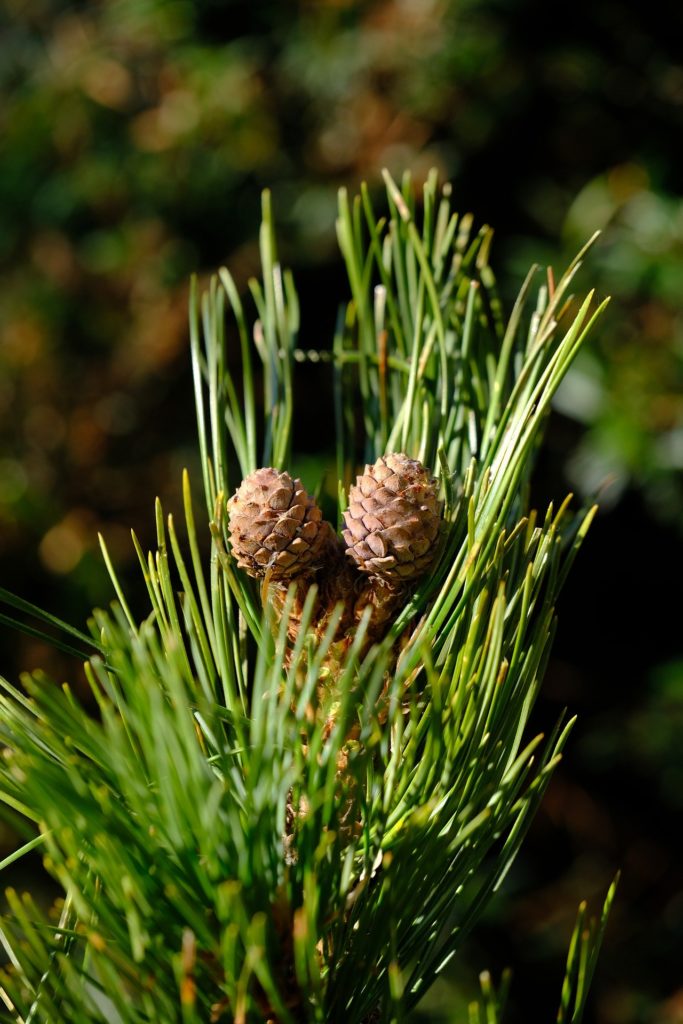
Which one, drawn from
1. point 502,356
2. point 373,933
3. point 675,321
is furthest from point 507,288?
point 373,933

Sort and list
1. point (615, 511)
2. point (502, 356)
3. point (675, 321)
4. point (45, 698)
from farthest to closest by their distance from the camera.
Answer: point (615, 511)
point (675, 321)
point (502, 356)
point (45, 698)

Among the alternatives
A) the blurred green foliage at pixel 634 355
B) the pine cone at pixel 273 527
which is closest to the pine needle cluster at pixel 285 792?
the pine cone at pixel 273 527

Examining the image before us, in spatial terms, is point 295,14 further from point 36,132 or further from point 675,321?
point 675,321

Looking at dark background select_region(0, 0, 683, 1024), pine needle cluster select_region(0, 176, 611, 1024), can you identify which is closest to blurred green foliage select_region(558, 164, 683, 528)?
dark background select_region(0, 0, 683, 1024)

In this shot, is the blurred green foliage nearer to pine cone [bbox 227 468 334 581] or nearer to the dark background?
the dark background

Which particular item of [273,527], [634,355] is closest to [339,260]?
[634,355]

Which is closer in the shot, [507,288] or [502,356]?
[502,356]
